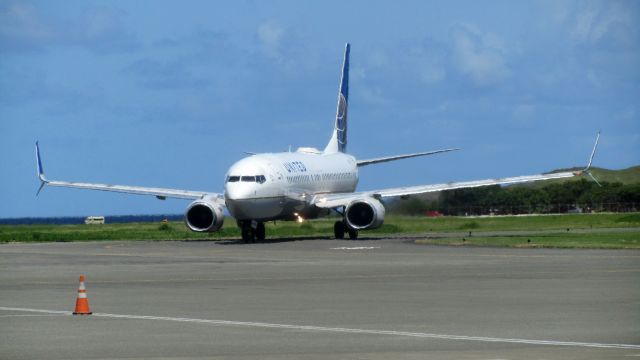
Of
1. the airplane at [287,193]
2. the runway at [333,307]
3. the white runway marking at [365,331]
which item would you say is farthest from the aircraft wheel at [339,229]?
the white runway marking at [365,331]

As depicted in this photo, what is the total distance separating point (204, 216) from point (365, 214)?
7468 mm

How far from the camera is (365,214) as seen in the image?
2554 inches

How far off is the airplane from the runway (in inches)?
628

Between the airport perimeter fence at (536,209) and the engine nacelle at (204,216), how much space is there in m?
35.7

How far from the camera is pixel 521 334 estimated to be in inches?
774

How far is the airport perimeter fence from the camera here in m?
106

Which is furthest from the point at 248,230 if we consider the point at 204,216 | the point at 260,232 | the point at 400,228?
the point at 400,228

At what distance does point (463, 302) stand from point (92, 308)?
6679 millimetres

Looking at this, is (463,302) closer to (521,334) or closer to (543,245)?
(521,334)

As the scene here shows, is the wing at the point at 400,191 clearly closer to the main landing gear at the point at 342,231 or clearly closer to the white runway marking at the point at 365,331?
the main landing gear at the point at 342,231

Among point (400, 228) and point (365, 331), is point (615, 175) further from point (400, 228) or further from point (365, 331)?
point (365, 331)

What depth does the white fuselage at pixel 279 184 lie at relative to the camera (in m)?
60.7

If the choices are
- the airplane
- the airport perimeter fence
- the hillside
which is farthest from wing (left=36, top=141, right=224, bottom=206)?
the hillside

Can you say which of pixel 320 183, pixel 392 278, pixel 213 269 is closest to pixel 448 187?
pixel 320 183
